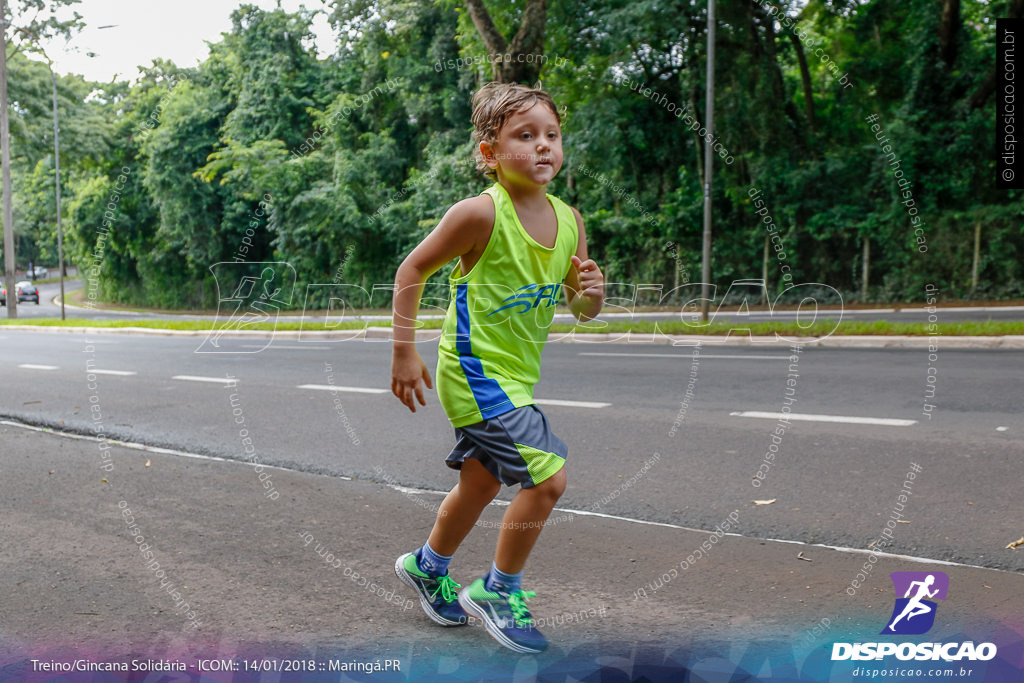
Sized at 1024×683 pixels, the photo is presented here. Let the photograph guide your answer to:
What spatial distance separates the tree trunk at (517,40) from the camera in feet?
50.8

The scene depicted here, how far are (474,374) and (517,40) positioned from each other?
14685 mm

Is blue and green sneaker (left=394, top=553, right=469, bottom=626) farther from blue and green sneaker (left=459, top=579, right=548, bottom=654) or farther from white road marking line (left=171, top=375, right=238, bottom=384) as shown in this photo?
white road marking line (left=171, top=375, right=238, bottom=384)

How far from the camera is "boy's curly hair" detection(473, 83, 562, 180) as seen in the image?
247 centimetres

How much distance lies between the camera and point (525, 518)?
98.7 inches

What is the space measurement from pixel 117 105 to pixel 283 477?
26.2 meters

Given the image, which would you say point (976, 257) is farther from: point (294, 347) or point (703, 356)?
point (294, 347)

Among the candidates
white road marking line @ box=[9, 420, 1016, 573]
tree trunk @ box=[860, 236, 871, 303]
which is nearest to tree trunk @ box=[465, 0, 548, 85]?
tree trunk @ box=[860, 236, 871, 303]

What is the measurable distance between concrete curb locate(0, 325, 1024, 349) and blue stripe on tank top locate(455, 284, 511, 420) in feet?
34.5

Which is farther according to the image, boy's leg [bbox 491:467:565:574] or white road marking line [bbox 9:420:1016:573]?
white road marking line [bbox 9:420:1016:573]

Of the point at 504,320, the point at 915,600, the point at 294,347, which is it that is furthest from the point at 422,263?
the point at 294,347

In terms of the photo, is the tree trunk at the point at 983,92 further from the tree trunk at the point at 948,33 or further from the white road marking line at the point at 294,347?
the white road marking line at the point at 294,347

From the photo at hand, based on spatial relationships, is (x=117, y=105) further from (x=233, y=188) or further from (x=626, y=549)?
(x=626, y=549)

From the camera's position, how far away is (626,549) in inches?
138

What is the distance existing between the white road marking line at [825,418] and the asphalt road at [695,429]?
8 cm
